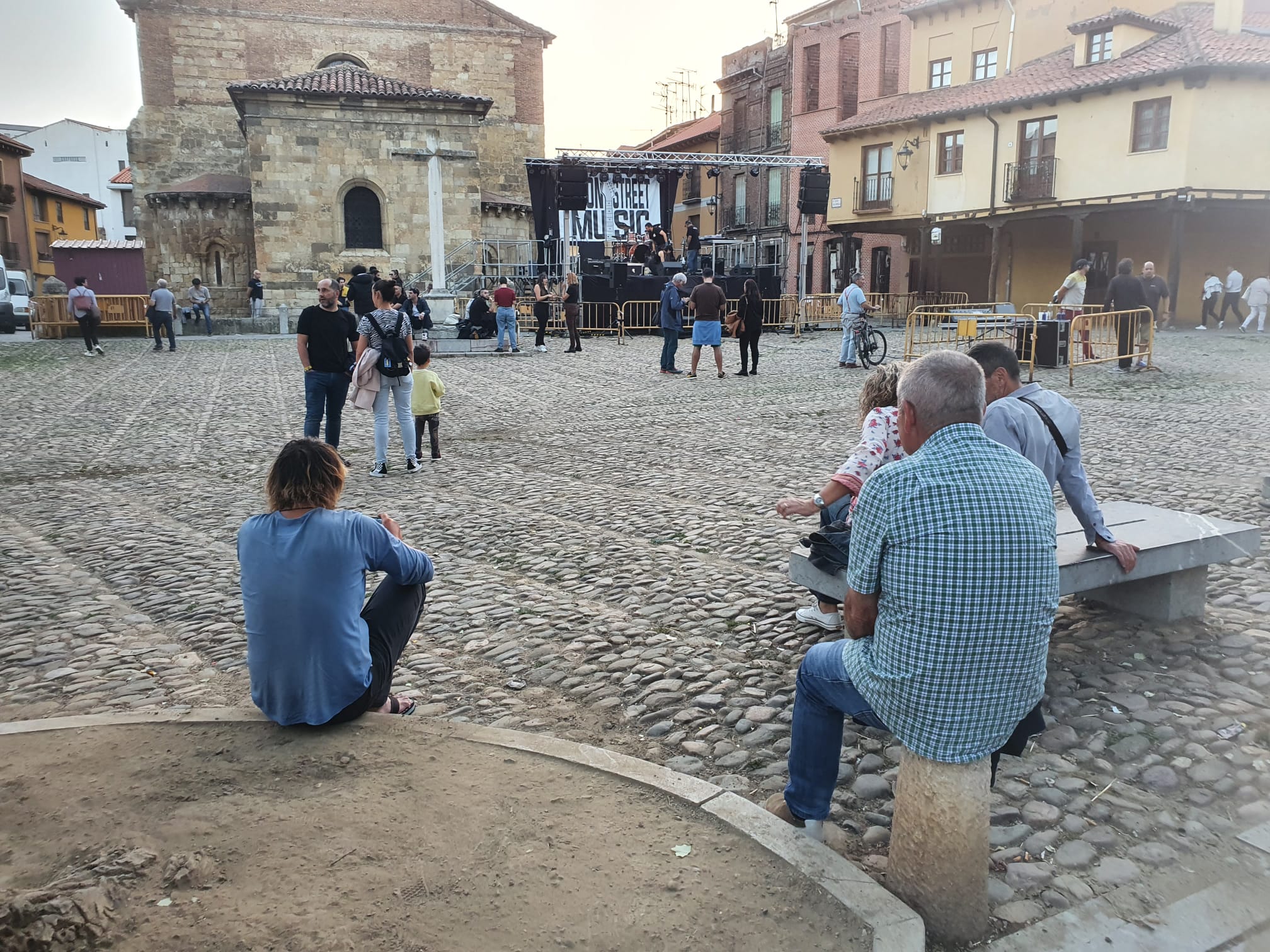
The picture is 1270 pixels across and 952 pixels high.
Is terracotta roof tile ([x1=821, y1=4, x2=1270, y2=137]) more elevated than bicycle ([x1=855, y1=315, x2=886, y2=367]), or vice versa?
terracotta roof tile ([x1=821, y1=4, x2=1270, y2=137])

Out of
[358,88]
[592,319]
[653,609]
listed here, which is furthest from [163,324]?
[653,609]

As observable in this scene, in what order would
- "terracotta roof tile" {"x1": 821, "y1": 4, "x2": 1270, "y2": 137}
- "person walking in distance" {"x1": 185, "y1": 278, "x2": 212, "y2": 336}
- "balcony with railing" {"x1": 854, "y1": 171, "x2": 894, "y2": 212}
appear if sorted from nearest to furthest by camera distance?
"terracotta roof tile" {"x1": 821, "y1": 4, "x2": 1270, "y2": 137}, "person walking in distance" {"x1": 185, "y1": 278, "x2": 212, "y2": 336}, "balcony with railing" {"x1": 854, "y1": 171, "x2": 894, "y2": 212}

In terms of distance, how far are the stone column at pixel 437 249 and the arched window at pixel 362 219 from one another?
6693mm

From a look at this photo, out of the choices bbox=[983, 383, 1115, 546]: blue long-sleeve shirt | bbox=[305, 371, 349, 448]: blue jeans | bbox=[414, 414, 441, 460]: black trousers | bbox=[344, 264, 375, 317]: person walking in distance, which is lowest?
bbox=[414, 414, 441, 460]: black trousers

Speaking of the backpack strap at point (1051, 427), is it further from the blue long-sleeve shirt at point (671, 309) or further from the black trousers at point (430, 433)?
the blue long-sleeve shirt at point (671, 309)

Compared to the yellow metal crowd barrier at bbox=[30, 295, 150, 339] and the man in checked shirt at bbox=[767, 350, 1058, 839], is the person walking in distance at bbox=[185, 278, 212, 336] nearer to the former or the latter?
the yellow metal crowd barrier at bbox=[30, 295, 150, 339]

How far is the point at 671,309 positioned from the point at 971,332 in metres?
5.52

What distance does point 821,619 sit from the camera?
4.47m

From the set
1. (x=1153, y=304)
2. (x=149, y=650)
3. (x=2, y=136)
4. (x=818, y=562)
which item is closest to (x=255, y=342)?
(x=1153, y=304)

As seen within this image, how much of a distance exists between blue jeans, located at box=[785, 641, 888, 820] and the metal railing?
2314 centimetres

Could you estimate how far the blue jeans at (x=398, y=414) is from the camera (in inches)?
338

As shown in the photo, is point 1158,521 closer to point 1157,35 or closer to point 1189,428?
point 1189,428

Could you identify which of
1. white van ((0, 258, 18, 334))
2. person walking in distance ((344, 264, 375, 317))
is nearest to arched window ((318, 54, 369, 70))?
white van ((0, 258, 18, 334))

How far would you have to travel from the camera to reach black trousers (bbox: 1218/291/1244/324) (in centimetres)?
2530
